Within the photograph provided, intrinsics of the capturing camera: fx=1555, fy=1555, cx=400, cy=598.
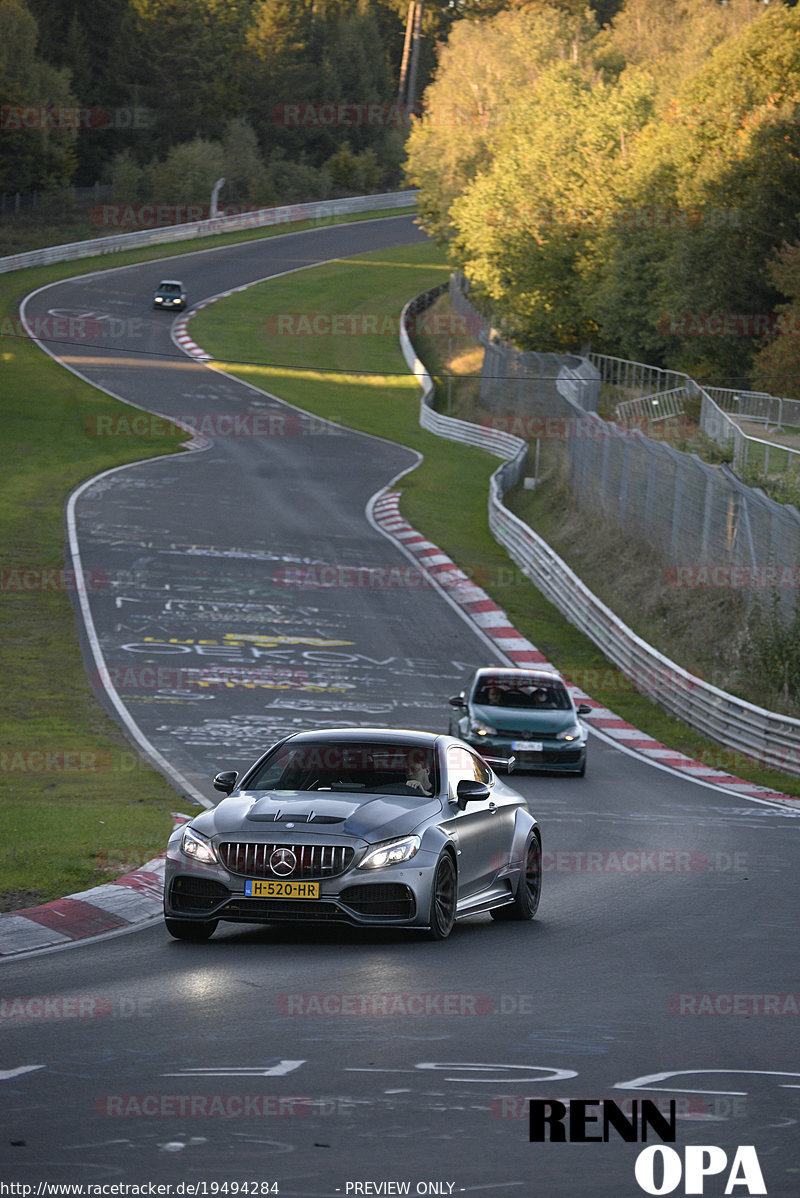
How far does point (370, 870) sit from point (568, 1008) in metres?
2.03

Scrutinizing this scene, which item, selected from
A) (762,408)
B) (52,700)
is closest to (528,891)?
(52,700)

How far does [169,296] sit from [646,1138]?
73.3 m

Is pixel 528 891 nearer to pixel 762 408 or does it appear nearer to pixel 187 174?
pixel 762 408

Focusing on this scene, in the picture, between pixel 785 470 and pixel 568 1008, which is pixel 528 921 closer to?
pixel 568 1008

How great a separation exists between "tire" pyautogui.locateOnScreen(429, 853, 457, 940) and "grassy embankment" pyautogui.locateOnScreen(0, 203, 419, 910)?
119 inches

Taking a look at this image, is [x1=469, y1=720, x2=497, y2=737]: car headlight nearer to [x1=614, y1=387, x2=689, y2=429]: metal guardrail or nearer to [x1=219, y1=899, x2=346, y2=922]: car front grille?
[x1=219, y1=899, x2=346, y2=922]: car front grille

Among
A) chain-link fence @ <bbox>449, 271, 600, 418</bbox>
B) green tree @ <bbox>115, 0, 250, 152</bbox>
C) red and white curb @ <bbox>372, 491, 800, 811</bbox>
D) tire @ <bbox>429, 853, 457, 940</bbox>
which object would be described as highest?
green tree @ <bbox>115, 0, 250, 152</bbox>

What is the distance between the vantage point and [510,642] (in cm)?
3291

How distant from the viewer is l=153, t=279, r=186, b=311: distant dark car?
7606cm

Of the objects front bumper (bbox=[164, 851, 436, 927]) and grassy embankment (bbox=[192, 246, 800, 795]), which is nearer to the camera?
front bumper (bbox=[164, 851, 436, 927])

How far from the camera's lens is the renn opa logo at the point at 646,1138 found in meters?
5.32

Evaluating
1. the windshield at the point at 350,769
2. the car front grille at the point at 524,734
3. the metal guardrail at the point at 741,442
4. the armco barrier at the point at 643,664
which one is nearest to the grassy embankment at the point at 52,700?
the windshield at the point at 350,769

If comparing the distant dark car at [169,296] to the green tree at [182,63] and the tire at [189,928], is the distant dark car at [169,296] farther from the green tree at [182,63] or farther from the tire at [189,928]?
the tire at [189,928]

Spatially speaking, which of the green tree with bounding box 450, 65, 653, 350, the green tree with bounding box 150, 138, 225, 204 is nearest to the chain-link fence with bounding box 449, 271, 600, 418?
the green tree with bounding box 450, 65, 653, 350
